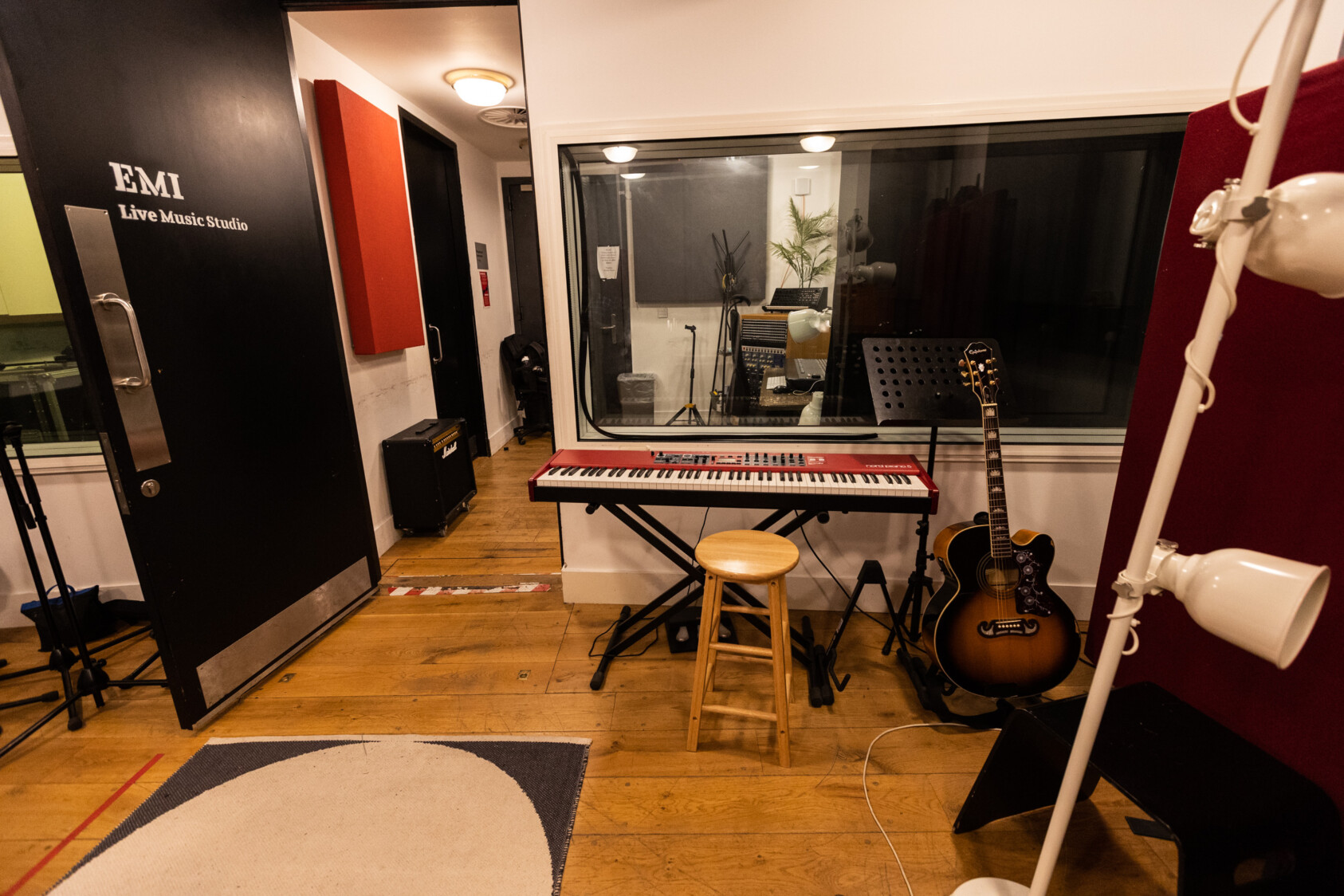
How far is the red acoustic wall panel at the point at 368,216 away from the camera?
9.01 feet

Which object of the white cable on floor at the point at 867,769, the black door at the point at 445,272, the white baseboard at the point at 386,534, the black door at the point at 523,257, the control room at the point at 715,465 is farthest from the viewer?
the black door at the point at 523,257

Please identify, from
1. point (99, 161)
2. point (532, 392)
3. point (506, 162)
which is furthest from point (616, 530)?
point (506, 162)

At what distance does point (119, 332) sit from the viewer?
5.37 ft

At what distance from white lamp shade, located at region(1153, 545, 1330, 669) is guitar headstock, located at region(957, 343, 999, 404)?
109 centimetres

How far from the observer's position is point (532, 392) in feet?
18.5

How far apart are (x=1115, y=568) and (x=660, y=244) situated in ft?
7.27

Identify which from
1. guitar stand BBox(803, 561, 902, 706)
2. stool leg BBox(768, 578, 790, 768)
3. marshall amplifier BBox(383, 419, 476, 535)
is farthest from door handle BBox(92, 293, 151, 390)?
guitar stand BBox(803, 561, 902, 706)

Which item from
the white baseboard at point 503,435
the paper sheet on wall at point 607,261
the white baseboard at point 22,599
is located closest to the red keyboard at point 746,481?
the paper sheet on wall at point 607,261

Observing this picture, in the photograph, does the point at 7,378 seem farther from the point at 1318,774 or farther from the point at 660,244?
the point at 1318,774

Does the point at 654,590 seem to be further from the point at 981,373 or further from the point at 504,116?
the point at 504,116

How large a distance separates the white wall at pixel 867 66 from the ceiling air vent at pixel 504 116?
7.00 feet

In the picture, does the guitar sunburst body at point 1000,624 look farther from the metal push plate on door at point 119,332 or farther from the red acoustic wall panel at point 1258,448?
the metal push plate on door at point 119,332

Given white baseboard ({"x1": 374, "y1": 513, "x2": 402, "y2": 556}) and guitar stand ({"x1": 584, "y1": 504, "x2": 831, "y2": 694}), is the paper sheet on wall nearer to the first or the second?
guitar stand ({"x1": 584, "y1": 504, "x2": 831, "y2": 694})

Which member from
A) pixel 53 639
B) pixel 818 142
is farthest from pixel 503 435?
pixel 818 142
